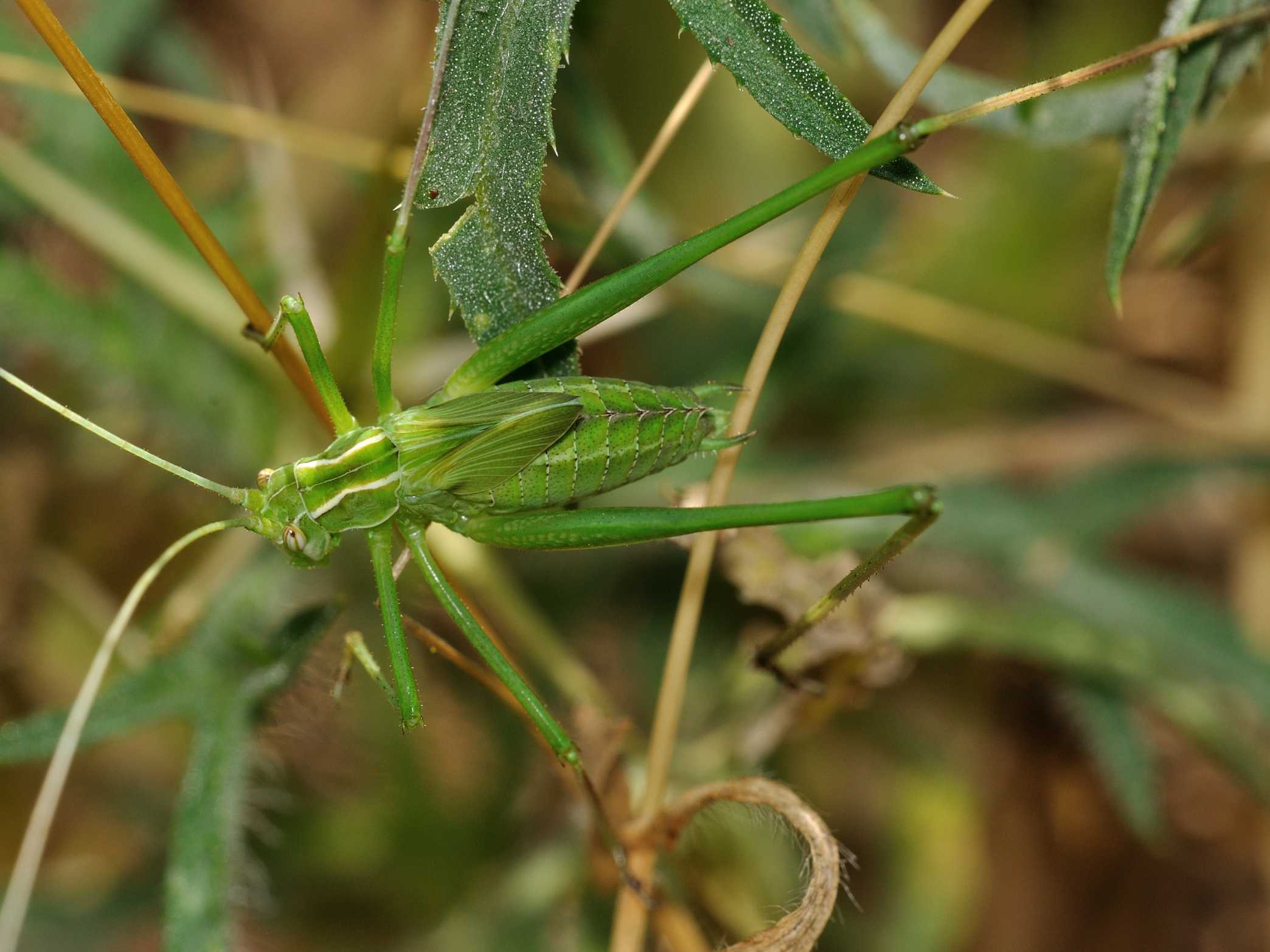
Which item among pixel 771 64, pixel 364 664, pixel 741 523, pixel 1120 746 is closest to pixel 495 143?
pixel 771 64

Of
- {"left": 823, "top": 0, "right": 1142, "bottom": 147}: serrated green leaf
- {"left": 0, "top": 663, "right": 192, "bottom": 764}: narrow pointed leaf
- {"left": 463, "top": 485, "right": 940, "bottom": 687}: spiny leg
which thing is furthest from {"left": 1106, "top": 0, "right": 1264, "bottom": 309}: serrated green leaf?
{"left": 0, "top": 663, "right": 192, "bottom": 764}: narrow pointed leaf

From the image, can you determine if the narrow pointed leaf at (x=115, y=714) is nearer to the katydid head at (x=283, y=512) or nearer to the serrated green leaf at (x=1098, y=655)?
the katydid head at (x=283, y=512)

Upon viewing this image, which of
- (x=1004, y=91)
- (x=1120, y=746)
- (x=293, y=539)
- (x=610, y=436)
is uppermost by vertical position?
(x=1004, y=91)

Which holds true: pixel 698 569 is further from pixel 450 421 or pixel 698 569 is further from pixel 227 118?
pixel 227 118

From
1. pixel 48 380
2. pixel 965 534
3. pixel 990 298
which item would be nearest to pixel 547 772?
pixel 965 534

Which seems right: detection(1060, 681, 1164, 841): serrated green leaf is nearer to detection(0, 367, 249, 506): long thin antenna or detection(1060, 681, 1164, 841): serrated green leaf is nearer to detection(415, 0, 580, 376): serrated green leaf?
detection(415, 0, 580, 376): serrated green leaf

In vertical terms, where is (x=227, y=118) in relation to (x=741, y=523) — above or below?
above

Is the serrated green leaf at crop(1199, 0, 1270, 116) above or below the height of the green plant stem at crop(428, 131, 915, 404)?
below
